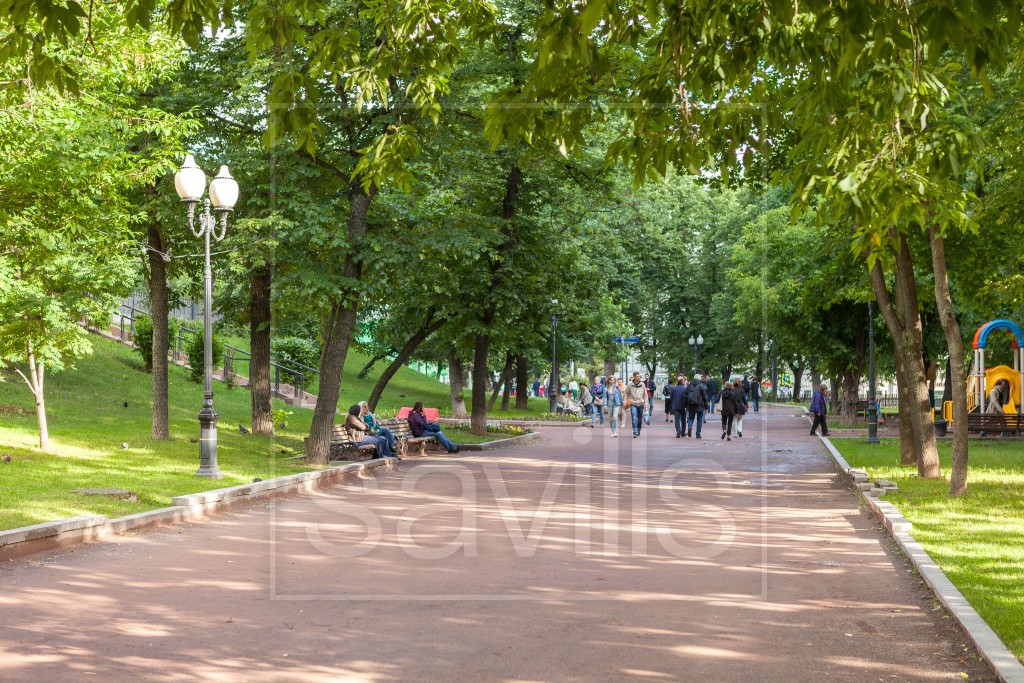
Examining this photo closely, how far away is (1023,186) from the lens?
17.2 m

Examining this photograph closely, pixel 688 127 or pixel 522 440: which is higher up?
pixel 688 127

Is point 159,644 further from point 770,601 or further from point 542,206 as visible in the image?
point 542,206

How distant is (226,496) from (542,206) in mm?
16400

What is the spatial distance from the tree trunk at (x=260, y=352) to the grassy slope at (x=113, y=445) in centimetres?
60

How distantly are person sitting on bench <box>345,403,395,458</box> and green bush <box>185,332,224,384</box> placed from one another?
15617 millimetres

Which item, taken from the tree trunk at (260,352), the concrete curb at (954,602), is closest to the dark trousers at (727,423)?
the tree trunk at (260,352)

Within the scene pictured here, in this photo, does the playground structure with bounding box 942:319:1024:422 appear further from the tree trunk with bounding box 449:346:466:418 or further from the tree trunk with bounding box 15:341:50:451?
the tree trunk with bounding box 15:341:50:451

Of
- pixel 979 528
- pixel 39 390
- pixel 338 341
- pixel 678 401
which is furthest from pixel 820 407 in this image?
pixel 39 390

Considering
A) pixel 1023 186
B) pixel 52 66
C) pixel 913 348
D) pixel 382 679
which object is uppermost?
pixel 1023 186

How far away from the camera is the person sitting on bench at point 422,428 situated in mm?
23844

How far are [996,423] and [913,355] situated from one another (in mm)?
12872

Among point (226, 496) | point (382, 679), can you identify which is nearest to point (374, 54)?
point (382, 679)

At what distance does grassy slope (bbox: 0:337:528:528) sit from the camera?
12.9 meters

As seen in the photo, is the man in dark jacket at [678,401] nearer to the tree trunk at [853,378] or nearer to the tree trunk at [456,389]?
the tree trunk at [853,378]
